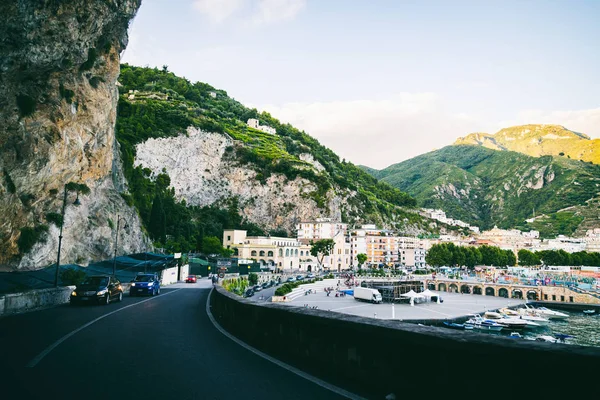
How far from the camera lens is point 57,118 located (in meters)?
33.6

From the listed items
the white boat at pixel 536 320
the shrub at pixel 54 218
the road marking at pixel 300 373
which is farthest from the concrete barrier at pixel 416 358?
the white boat at pixel 536 320

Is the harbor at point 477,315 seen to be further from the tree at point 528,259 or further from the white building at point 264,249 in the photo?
the tree at point 528,259

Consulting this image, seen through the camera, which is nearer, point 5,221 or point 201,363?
point 201,363

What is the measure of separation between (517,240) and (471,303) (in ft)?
439

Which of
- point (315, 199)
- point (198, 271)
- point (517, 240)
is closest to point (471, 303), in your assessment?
point (198, 271)

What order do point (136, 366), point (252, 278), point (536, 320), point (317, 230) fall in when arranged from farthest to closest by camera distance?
point (317, 230) < point (252, 278) < point (536, 320) < point (136, 366)

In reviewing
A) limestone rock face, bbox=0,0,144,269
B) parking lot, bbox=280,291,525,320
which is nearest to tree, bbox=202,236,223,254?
parking lot, bbox=280,291,525,320

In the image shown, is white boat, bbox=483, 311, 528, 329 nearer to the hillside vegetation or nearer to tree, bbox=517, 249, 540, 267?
the hillside vegetation

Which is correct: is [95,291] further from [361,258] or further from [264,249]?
[361,258]

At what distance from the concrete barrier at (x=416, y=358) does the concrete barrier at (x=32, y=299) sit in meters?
13.8

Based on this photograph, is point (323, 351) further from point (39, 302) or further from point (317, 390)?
point (39, 302)

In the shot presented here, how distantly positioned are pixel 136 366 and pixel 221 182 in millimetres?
131086

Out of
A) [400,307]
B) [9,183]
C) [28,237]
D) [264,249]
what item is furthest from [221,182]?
[9,183]

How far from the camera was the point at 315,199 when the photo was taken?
147500mm
